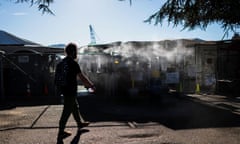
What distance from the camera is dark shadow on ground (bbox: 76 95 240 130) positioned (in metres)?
7.23

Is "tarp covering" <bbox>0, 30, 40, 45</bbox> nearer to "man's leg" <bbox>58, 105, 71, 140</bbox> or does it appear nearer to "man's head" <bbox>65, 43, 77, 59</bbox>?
"man's head" <bbox>65, 43, 77, 59</bbox>

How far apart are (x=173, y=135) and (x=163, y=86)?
5.23 meters

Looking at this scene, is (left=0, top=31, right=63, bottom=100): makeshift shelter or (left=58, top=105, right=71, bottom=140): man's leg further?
(left=0, top=31, right=63, bottom=100): makeshift shelter

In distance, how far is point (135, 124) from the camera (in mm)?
7141

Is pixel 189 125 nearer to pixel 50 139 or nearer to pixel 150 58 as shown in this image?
pixel 50 139

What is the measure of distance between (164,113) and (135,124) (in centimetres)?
185

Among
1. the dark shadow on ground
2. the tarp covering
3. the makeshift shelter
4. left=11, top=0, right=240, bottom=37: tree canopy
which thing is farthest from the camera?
the tarp covering

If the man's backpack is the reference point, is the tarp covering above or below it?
above

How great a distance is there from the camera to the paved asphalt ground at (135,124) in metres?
5.80

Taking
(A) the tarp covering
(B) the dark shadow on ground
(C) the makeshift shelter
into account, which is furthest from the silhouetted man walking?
(A) the tarp covering

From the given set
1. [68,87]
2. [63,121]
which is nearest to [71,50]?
[68,87]

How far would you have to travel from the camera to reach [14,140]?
5.88m

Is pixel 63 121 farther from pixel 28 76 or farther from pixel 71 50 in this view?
pixel 28 76

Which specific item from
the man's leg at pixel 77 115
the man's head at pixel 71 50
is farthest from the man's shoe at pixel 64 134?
the man's head at pixel 71 50
